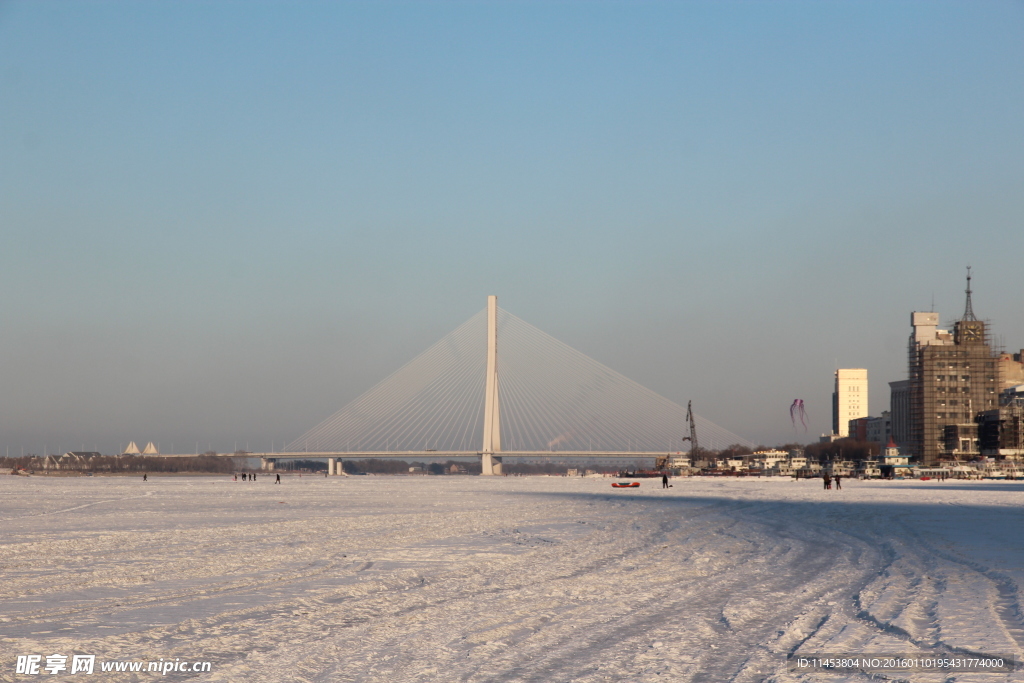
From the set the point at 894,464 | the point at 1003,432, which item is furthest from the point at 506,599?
the point at 1003,432

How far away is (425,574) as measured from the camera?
15023 mm

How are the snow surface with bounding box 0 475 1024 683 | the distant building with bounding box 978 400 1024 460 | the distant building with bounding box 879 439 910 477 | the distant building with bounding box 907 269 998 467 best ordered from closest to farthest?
1. the snow surface with bounding box 0 475 1024 683
2. the distant building with bounding box 879 439 910 477
3. the distant building with bounding box 978 400 1024 460
4. the distant building with bounding box 907 269 998 467

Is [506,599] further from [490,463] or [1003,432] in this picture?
[1003,432]

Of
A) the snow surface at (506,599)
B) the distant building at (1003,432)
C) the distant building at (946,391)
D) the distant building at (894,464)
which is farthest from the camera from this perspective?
the distant building at (946,391)

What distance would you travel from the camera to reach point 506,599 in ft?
41.2

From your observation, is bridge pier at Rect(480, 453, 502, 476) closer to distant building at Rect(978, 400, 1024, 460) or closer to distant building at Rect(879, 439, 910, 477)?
distant building at Rect(879, 439, 910, 477)

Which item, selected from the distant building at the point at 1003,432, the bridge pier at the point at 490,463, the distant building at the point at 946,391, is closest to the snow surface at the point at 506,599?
the bridge pier at the point at 490,463

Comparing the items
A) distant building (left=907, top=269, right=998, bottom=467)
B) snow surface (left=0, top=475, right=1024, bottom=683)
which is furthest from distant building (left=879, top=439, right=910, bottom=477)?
snow surface (left=0, top=475, right=1024, bottom=683)

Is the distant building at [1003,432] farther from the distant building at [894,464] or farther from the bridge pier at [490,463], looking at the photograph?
the bridge pier at [490,463]

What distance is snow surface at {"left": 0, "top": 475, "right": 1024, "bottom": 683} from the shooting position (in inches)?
357

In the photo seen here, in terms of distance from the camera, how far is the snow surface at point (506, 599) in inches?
357

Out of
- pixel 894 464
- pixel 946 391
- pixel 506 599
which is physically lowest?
pixel 894 464

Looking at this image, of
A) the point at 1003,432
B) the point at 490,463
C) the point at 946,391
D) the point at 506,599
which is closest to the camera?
the point at 506,599

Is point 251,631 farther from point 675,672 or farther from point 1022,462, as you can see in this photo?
point 1022,462
